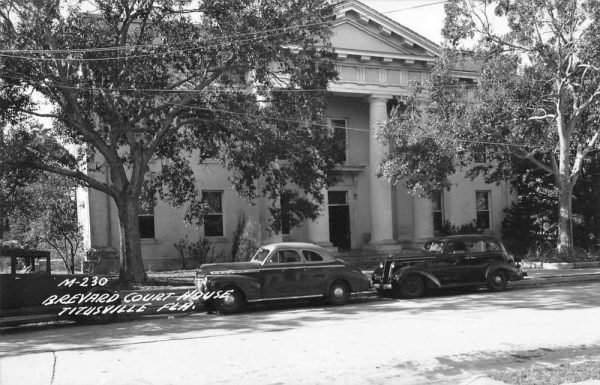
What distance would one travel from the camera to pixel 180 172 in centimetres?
2133

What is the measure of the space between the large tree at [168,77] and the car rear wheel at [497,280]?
20.5 ft

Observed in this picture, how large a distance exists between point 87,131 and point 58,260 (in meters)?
11.3

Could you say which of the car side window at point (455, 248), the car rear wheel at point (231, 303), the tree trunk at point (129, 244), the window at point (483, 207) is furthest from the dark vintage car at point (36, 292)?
the window at point (483, 207)

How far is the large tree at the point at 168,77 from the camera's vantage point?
16469 millimetres

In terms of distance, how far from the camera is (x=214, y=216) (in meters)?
27.6

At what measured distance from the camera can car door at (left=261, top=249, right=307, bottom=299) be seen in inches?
551

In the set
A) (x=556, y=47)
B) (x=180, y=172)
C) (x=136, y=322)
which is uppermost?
(x=556, y=47)

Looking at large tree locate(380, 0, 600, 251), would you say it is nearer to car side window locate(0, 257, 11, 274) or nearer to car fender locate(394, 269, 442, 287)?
car fender locate(394, 269, 442, 287)

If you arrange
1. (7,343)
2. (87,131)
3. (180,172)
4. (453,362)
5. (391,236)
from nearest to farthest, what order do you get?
(453,362)
(7,343)
(87,131)
(180,172)
(391,236)

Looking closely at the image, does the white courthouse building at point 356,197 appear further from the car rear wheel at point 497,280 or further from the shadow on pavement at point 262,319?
the shadow on pavement at point 262,319

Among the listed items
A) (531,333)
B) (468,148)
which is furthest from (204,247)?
(531,333)

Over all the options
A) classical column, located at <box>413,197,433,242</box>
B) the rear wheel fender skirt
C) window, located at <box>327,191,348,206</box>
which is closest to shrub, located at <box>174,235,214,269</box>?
window, located at <box>327,191,348,206</box>

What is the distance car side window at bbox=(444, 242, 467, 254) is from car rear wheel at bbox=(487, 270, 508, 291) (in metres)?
1.12

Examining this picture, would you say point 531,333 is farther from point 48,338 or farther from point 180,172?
point 180,172
